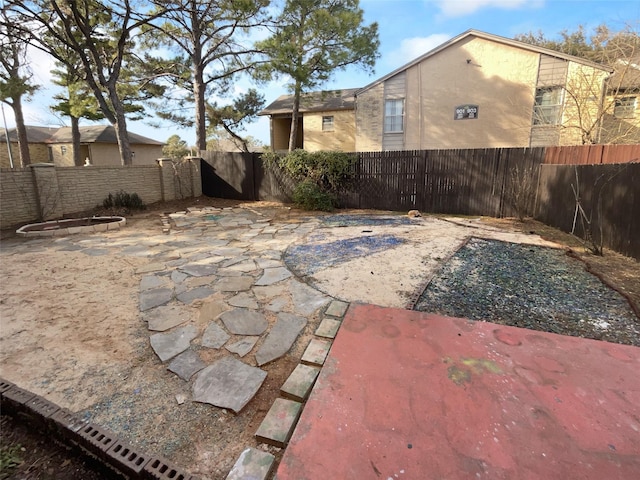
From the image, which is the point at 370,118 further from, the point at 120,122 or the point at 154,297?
the point at 154,297

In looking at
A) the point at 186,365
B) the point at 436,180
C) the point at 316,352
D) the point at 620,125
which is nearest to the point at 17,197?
the point at 186,365

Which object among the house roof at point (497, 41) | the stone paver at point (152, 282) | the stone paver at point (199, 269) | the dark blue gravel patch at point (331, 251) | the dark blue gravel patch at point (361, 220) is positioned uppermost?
the house roof at point (497, 41)

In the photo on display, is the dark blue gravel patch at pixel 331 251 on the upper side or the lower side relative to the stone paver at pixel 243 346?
upper

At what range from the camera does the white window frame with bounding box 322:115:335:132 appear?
1453 centimetres

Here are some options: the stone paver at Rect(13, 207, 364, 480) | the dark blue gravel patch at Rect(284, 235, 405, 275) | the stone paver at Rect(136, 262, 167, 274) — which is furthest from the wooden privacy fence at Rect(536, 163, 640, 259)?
the stone paver at Rect(136, 262, 167, 274)

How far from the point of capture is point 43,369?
2.07 meters

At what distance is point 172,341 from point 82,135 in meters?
25.7

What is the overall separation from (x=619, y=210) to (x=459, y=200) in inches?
142

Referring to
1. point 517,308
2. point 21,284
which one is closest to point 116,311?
point 21,284

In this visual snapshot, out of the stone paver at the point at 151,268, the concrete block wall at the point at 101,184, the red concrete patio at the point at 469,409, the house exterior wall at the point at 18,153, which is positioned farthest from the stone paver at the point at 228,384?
the house exterior wall at the point at 18,153

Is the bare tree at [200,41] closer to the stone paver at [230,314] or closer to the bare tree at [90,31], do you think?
the bare tree at [90,31]

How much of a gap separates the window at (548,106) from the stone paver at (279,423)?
13381mm

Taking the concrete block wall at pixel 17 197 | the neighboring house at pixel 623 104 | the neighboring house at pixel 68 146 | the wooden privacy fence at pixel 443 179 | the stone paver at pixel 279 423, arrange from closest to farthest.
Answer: the stone paver at pixel 279 423 → the concrete block wall at pixel 17 197 → the wooden privacy fence at pixel 443 179 → the neighboring house at pixel 623 104 → the neighboring house at pixel 68 146

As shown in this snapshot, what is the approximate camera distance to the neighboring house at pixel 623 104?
891cm
